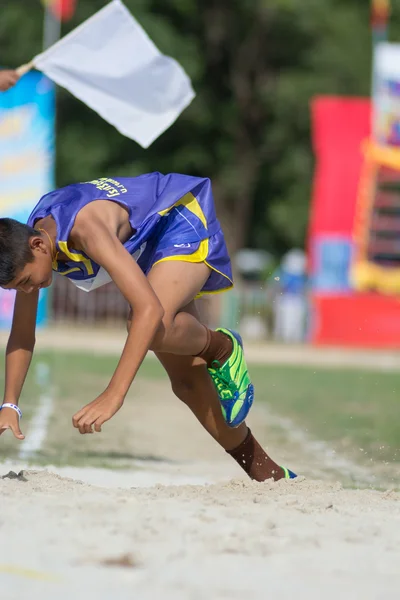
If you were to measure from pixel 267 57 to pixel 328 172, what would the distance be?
15.5 m

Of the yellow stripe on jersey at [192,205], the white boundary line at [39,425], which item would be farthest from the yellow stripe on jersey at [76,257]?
the white boundary line at [39,425]

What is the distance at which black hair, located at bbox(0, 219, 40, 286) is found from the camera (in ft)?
14.2

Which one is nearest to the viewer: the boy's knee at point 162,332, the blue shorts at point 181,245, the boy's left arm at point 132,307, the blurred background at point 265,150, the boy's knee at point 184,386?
the boy's left arm at point 132,307

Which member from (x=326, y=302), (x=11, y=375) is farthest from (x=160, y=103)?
(x=326, y=302)

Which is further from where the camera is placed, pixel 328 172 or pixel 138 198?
Answer: pixel 328 172

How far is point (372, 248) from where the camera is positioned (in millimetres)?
22844

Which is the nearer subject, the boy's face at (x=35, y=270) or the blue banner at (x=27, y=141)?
the boy's face at (x=35, y=270)

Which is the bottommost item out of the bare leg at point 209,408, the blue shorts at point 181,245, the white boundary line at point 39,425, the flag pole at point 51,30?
the flag pole at point 51,30

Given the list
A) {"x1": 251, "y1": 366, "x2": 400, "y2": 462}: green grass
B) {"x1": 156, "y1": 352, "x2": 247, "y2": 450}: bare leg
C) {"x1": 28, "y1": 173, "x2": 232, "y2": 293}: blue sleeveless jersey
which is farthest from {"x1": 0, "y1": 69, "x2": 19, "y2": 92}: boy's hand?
{"x1": 251, "y1": 366, "x2": 400, "y2": 462}: green grass

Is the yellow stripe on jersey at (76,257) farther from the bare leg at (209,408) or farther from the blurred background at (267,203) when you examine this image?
the blurred background at (267,203)

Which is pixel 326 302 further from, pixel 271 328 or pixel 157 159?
pixel 157 159

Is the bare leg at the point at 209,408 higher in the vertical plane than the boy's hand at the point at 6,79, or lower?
lower

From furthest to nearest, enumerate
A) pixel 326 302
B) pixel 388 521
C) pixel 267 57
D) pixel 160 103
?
pixel 267 57
pixel 326 302
pixel 160 103
pixel 388 521

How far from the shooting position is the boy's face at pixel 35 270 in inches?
174
